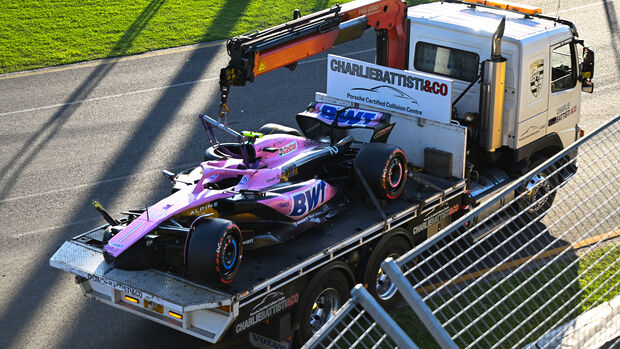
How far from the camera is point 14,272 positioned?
10469 millimetres

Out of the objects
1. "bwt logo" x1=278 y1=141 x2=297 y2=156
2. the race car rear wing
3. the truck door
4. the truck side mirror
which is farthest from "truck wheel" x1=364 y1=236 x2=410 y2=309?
the truck side mirror

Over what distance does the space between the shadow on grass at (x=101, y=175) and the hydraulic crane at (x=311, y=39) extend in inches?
109

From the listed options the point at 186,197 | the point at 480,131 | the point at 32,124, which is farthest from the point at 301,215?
the point at 32,124

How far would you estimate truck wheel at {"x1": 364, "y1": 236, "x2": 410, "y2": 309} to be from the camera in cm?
920

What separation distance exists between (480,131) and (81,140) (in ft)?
24.0

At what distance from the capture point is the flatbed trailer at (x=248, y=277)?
7785 mm

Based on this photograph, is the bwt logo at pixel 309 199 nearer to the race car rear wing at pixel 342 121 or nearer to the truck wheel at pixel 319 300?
the truck wheel at pixel 319 300

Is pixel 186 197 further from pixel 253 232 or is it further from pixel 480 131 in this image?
pixel 480 131

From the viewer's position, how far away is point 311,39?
10125mm

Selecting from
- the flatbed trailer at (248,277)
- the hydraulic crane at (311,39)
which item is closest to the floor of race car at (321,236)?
the flatbed trailer at (248,277)

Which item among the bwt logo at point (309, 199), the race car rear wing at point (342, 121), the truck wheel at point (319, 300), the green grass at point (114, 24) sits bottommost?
the green grass at point (114, 24)

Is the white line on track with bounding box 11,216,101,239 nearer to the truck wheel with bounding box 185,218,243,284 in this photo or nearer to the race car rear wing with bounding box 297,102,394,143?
the race car rear wing with bounding box 297,102,394,143

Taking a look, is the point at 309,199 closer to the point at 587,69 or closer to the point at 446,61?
the point at 446,61

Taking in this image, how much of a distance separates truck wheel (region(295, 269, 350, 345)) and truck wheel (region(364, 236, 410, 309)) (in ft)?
1.27
